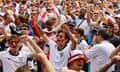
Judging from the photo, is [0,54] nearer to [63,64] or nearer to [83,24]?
[63,64]

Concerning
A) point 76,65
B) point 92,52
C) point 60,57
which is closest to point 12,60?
point 60,57

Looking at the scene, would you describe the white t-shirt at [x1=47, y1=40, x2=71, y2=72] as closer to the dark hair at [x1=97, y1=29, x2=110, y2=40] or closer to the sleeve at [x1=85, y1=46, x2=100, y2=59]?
the sleeve at [x1=85, y1=46, x2=100, y2=59]

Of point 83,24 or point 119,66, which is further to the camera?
point 83,24

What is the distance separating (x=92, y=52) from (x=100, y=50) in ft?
0.54

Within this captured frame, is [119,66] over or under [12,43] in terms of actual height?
under

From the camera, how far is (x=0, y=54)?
5898 millimetres

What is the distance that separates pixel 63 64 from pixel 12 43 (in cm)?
104

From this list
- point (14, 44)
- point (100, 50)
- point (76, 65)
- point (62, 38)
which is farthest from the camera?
point (62, 38)

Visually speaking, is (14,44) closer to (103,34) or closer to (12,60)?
(12,60)

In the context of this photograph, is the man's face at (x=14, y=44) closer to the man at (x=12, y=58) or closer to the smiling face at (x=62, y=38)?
the man at (x=12, y=58)

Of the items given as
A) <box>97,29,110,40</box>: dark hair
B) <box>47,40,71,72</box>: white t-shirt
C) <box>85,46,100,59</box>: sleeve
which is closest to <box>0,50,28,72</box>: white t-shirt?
<box>47,40,71,72</box>: white t-shirt

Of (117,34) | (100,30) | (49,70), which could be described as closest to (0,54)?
(100,30)

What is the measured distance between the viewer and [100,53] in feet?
19.8

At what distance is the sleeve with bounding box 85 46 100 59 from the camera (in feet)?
19.8
